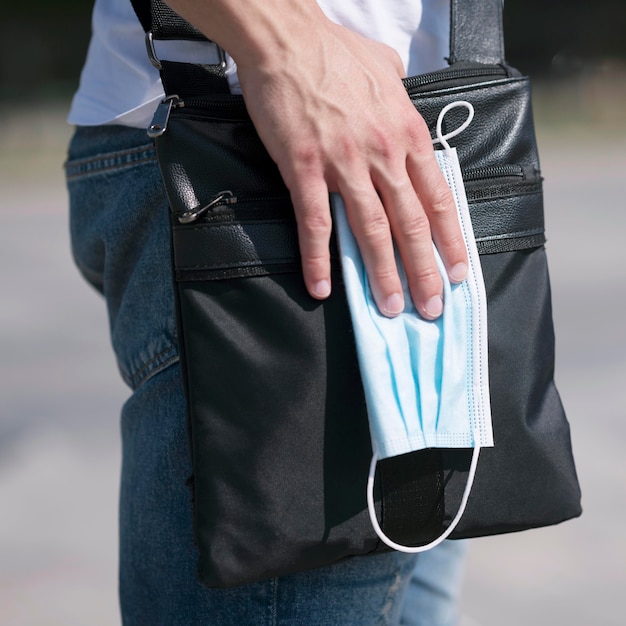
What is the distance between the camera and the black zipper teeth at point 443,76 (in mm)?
1189

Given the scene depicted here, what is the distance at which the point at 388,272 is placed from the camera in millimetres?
1102

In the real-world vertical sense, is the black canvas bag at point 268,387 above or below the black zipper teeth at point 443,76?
below

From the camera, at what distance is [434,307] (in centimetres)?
113

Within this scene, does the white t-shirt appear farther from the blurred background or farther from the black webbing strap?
the blurred background

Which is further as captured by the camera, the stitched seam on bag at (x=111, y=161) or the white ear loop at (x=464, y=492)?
the stitched seam on bag at (x=111, y=161)

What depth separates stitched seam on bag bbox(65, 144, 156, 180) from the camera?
1.27 meters

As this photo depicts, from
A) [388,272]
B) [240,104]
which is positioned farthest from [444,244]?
[240,104]

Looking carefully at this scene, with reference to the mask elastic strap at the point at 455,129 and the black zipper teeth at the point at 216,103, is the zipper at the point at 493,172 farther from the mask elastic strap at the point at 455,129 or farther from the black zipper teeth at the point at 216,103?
the black zipper teeth at the point at 216,103

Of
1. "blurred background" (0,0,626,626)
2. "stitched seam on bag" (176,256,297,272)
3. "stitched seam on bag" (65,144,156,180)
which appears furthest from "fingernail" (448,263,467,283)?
"blurred background" (0,0,626,626)

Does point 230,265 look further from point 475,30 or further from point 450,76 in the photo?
point 475,30

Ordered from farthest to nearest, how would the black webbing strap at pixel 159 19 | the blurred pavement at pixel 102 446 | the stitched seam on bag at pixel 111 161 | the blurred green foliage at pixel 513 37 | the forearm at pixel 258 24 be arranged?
1. the blurred green foliage at pixel 513 37
2. the blurred pavement at pixel 102 446
3. the stitched seam on bag at pixel 111 161
4. the black webbing strap at pixel 159 19
5. the forearm at pixel 258 24

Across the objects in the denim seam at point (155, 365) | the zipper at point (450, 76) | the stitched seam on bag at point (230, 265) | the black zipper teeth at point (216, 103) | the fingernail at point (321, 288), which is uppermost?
the black zipper teeth at point (216, 103)

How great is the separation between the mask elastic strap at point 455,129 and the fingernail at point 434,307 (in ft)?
0.65

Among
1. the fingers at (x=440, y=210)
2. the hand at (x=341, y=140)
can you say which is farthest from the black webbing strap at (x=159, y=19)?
the fingers at (x=440, y=210)
